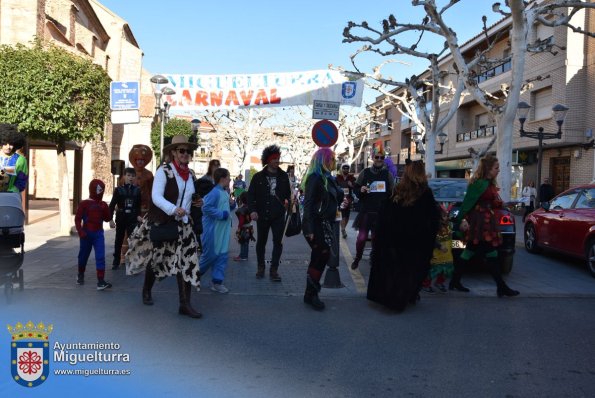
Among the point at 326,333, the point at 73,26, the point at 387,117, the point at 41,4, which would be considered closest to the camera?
the point at 326,333

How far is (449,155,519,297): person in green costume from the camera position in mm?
6586

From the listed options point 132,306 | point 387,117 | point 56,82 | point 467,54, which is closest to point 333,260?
point 132,306

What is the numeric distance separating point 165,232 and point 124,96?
714 cm

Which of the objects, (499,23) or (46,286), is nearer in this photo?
(46,286)

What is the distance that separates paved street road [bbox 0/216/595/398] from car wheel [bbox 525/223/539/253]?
3.59 metres

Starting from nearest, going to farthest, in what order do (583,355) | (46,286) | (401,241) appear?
1. (583,355)
2. (401,241)
3. (46,286)

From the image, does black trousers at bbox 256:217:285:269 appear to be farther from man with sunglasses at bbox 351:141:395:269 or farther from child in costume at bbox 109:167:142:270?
child in costume at bbox 109:167:142:270

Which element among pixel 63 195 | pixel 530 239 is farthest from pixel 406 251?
pixel 63 195

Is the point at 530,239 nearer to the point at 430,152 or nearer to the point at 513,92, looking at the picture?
the point at 513,92

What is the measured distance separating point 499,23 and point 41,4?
22.4 metres

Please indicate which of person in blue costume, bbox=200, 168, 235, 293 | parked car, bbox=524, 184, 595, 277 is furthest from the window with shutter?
person in blue costume, bbox=200, 168, 235, 293

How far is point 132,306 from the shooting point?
5859 millimetres

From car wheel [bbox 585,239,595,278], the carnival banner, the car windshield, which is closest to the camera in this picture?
car wheel [bbox 585,239,595,278]

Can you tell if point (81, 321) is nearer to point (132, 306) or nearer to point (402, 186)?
point (132, 306)
